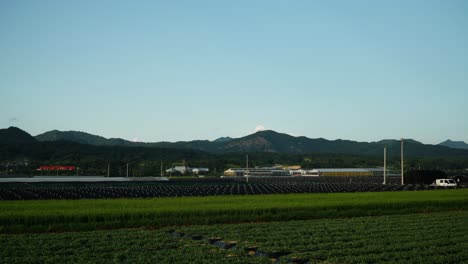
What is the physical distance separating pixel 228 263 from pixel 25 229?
12.0 m

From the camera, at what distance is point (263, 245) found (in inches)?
653

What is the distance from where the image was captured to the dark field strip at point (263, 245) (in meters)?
14.2

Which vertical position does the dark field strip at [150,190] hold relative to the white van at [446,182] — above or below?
below

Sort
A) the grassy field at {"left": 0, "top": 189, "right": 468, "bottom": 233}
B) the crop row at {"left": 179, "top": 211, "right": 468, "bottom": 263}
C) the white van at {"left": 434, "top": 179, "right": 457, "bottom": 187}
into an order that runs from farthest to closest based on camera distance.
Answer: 1. the white van at {"left": 434, "top": 179, "right": 457, "bottom": 187}
2. the grassy field at {"left": 0, "top": 189, "right": 468, "bottom": 233}
3. the crop row at {"left": 179, "top": 211, "right": 468, "bottom": 263}

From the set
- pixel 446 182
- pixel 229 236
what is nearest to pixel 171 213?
pixel 229 236

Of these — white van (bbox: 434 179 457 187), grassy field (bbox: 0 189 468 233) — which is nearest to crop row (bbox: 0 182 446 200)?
white van (bbox: 434 179 457 187)

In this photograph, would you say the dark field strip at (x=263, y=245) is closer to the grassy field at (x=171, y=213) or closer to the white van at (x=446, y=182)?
the grassy field at (x=171, y=213)

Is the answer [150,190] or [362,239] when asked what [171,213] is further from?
[150,190]

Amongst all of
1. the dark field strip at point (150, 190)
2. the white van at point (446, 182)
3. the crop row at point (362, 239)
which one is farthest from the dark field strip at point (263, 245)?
the white van at point (446, 182)

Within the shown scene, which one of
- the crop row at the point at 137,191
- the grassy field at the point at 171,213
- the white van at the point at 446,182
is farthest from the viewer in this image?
the white van at the point at 446,182

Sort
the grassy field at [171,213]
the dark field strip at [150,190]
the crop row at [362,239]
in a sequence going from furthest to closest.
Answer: the dark field strip at [150,190] < the grassy field at [171,213] < the crop row at [362,239]

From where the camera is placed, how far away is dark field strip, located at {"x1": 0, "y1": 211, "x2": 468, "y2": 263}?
557 inches

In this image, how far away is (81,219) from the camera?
2328 cm

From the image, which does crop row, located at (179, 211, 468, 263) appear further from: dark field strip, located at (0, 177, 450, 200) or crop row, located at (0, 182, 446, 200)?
crop row, located at (0, 182, 446, 200)
